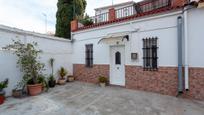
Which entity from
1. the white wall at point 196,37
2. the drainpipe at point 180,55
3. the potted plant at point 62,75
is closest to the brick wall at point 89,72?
the potted plant at point 62,75

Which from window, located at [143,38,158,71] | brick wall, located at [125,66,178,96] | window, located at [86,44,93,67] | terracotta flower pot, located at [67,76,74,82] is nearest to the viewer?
brick wall, located at [125,66,178,96]

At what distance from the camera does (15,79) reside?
7.33m

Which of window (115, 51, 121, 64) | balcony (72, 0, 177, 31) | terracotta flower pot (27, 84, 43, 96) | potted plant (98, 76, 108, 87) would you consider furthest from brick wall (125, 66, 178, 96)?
terracotta flower pot (27, 84, 43, 96)

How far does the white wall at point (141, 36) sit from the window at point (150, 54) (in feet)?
0.71

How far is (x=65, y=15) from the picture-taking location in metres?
13.6

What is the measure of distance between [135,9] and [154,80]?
539cm

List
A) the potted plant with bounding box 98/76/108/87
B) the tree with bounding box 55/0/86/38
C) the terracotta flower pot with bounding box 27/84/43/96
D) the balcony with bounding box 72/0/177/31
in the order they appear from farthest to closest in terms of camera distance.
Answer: the tree with bounding box 55/0/86/38 < the balcony with bounding box 72/0/177/31 < the potted plant with bounding box 98/76/108/87 < the terracotta flower pot with bounding box 27/84/43/96

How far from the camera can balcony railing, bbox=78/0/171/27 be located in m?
9.36

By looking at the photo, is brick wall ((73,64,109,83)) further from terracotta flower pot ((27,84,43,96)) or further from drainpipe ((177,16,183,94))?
drainpipe ((177,16,183,94))

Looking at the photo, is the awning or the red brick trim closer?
the red brick trim

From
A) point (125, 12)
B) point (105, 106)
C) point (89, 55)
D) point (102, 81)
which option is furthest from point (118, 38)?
point (105, 106)

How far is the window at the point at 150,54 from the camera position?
7.21 meters

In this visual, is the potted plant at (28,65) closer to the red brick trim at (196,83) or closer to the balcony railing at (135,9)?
the balcony railing at (135,9)

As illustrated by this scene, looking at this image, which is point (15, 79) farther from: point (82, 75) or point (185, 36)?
point (185, 36)
